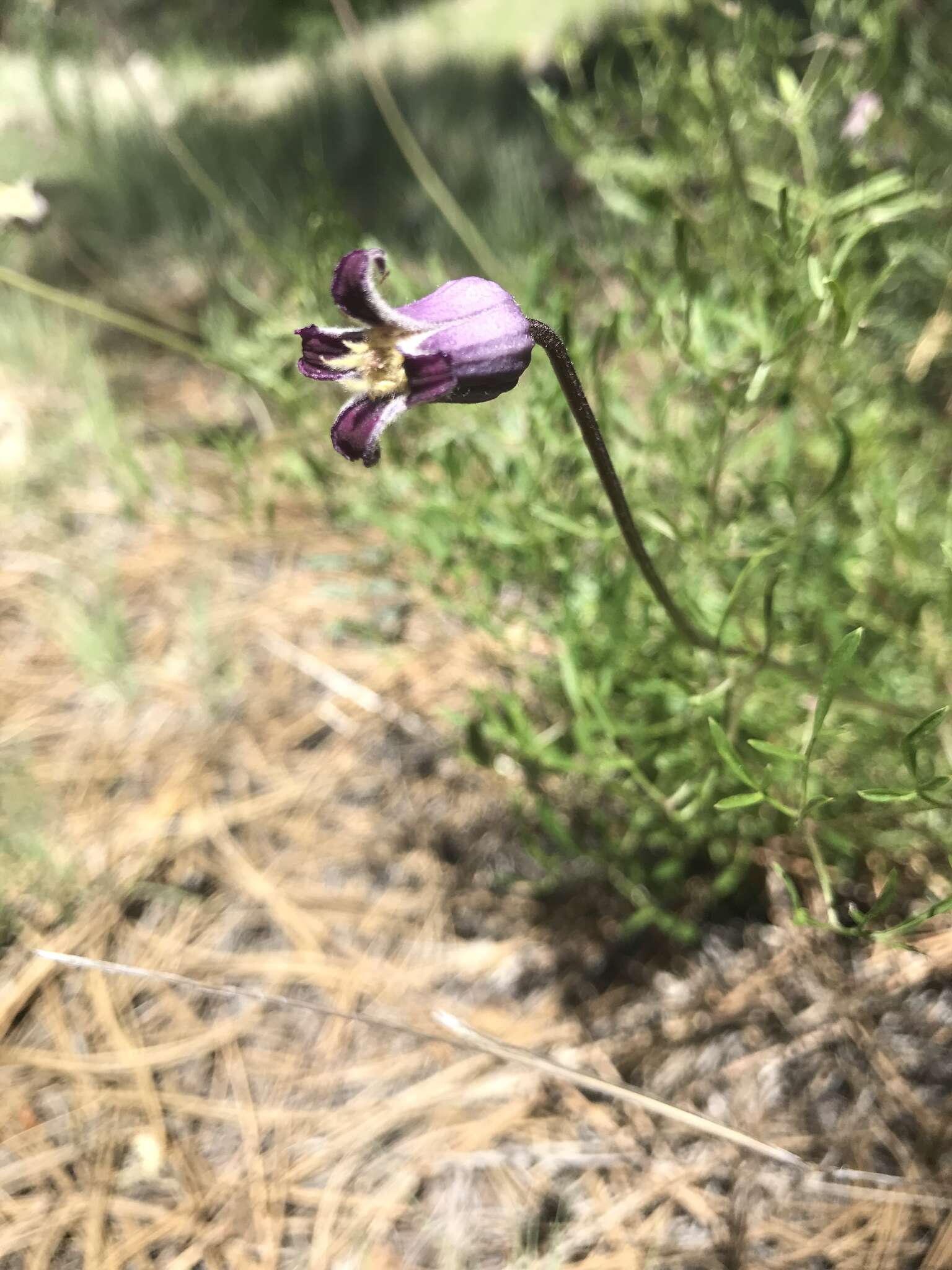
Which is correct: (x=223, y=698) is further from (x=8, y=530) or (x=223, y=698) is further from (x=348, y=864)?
(x=8, y=530)

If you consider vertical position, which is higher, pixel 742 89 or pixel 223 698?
pixel 742 89

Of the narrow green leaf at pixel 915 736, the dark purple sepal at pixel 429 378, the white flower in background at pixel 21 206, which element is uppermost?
the white flower in background at pixel 21 206

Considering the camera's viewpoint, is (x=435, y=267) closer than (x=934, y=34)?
Yes

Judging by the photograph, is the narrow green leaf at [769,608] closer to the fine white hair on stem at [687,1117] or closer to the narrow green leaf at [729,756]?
the narrow green leaf at [729,756]

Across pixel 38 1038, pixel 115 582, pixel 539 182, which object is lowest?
pixel 38 1038

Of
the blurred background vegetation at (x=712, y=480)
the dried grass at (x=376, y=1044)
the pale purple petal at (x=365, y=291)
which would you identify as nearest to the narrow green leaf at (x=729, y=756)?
the blurred background vegetation at (x=712, y=480)

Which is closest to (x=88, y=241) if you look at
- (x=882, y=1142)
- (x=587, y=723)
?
(x=587, y=723)
